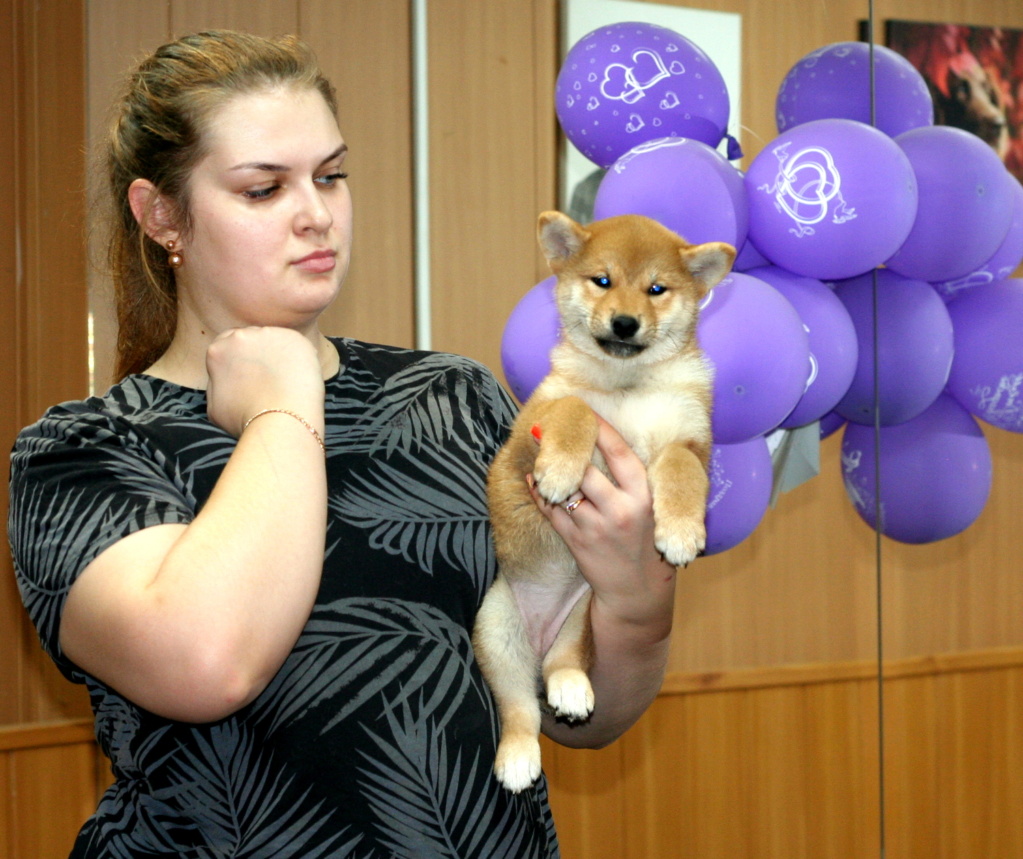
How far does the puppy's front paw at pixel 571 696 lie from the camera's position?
4.52 feet

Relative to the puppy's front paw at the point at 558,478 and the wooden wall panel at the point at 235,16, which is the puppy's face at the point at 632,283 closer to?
the puppy's front paw at the point at 558,478

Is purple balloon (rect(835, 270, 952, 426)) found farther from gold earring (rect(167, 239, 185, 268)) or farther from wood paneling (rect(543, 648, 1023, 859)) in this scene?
gold earring (rect(167, 239, 185, 268))

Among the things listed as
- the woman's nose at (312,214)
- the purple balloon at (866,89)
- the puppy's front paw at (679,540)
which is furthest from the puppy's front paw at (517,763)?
the purple balloon at (866,89)

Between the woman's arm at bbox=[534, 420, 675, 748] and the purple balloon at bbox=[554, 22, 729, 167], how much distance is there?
94 cm

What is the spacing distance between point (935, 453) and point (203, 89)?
1588mm

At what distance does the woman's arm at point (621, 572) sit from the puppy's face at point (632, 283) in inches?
8.0

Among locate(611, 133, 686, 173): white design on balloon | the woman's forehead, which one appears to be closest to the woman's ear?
the woman's forehead

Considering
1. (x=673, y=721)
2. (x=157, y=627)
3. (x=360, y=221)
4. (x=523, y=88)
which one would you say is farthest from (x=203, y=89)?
(x=673, y=721)

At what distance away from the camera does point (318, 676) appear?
1144mm

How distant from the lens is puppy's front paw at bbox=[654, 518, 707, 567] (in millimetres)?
1312

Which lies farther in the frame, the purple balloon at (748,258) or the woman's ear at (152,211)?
the purple balloon at (748,258)

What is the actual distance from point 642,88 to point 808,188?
0.42m

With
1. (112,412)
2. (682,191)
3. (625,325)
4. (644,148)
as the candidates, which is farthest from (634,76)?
(112,412)

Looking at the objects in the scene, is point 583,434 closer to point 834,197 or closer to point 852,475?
point 834,197
